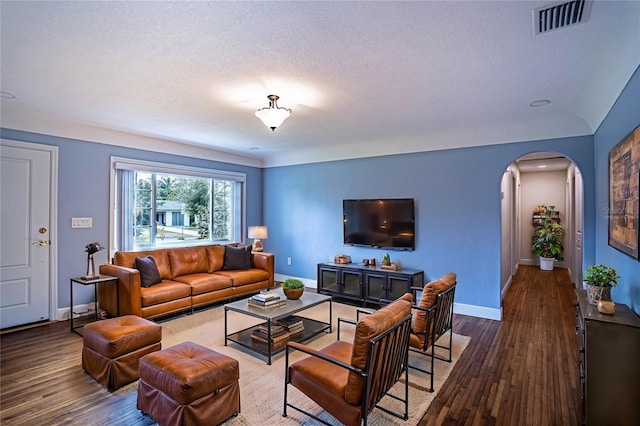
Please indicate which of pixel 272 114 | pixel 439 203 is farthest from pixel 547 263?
pixel 272 114

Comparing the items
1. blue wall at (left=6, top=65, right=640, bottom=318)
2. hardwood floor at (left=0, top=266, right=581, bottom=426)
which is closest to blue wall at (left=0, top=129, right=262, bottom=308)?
blue wall at (left=6, top=65, right=640, bottom=318)

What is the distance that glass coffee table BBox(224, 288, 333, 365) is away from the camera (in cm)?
332

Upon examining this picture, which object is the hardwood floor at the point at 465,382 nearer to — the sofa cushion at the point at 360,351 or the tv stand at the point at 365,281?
the sofa cushion at the point at 360,351

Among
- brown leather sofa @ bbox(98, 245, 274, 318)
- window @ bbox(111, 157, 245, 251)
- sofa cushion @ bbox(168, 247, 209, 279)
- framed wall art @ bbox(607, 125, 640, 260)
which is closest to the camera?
framed wall art @ bbox(607, 125, 640, 260)

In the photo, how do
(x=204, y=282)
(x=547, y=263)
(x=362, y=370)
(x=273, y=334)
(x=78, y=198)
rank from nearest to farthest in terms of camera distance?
1. (x=362, y=370)
2. (x=273, y=334)
3. (x=78, y=198)
4. (x=204, y=282)
5. (x=547, y=263)

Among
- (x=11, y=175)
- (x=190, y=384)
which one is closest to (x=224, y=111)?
(x=11, y=175)

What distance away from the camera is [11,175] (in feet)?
13.0

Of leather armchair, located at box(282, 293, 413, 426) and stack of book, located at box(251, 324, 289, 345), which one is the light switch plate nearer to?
stack of book, located at box(251, 324, 289, 345)

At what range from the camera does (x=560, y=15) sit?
6.47ft

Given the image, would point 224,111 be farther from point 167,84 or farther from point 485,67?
point 485,67

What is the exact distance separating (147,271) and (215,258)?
1318 mm

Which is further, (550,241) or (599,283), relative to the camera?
(550,241)

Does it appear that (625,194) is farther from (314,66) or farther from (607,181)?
(314,66)

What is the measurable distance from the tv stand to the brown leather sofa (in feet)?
3.28
